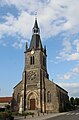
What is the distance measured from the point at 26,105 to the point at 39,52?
14709 millimetres

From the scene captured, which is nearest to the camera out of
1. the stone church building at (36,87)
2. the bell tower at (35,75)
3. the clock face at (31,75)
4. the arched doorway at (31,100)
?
the stone church building at (36,87)

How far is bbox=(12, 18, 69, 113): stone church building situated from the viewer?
161 feet

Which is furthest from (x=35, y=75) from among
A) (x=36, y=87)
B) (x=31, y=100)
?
(x=31, y=100)

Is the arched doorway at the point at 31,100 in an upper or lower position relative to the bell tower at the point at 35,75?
lower

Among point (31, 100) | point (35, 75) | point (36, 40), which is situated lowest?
point (31, 100)

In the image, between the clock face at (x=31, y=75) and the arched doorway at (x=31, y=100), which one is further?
the clock face at (x=31, y=75)

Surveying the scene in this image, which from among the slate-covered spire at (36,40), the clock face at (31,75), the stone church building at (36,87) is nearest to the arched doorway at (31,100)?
the stone church building at (36,87)

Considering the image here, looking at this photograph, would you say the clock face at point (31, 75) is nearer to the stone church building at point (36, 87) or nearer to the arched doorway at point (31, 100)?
the stone church building at point (36, 87)

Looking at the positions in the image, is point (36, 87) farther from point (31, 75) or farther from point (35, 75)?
point (31, 75)

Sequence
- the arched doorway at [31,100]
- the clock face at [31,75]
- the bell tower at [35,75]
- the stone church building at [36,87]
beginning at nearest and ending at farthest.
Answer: the stone church building at [36,87], the bell tower at [35,75], the arched doorway at [31,100], the clock face at [31,75]

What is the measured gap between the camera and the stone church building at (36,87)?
161 ft

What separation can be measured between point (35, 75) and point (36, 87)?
331 cm

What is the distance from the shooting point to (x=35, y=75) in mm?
52188

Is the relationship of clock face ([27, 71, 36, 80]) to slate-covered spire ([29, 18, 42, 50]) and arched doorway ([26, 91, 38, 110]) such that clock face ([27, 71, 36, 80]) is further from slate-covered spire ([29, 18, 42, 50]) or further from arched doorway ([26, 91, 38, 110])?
slate-covered spire ([29, 18, 42, 50])
